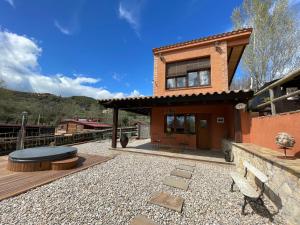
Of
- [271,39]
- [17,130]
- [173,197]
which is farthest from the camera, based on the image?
[17,130]

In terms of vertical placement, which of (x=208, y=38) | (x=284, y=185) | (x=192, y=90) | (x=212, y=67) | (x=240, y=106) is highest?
(x=208, y=38)

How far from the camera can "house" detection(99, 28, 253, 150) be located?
28.2 ft

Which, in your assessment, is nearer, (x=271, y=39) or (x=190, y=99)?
(x=190, y=99)

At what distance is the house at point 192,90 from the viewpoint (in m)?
8.59

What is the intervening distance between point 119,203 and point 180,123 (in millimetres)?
7139

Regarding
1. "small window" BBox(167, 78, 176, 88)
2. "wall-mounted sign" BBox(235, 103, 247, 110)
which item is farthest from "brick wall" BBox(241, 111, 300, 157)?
"small window" BBox(167, 78, 176, 88)

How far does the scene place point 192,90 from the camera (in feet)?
30.3

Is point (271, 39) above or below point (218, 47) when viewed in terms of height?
above

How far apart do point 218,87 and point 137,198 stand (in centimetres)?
756

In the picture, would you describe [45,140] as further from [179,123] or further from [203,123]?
[203,123]

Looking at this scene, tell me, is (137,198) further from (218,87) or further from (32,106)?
(32,106)

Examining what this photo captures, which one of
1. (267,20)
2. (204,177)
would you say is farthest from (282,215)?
(267,20)

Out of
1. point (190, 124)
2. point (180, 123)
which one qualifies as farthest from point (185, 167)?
point (180, 123)

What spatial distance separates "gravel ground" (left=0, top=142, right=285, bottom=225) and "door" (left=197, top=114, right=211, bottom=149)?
14.2ft
